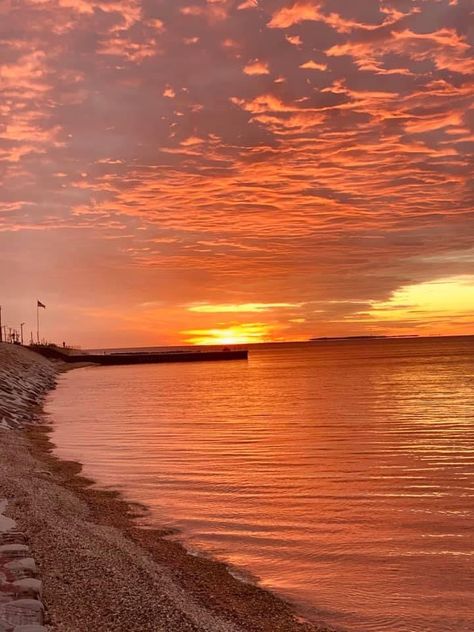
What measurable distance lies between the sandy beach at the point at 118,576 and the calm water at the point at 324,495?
1.89ft

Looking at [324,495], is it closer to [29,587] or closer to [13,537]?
[13,537]

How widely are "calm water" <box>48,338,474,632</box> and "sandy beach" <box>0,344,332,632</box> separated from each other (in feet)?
1.89

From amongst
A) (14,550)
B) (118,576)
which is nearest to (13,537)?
(14,550)

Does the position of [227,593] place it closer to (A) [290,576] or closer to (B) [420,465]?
(A) [290,576]

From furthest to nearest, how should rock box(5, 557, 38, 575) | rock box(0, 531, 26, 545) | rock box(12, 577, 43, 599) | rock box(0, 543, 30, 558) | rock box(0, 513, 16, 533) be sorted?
rock box(0, 513, 16, 533) < rock box(0, 531, 26, 545) < rock box(0, 543, 30, 558) < rock box(5, 557, 38, 575) < rock box(12, 577, 43, 599)

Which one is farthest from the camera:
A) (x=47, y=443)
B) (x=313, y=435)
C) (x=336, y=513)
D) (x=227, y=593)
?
(x=313, y=435)

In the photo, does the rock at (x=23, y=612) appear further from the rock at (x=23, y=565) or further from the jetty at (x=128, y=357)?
the jetty at (x=128, y=357)

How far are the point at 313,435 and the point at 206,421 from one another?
21.9ft

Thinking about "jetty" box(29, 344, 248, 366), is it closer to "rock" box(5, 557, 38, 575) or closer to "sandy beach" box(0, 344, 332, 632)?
"sandy beach" box(0, 344, 332, 632)

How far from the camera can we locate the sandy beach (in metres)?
6.39

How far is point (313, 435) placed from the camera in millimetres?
22500

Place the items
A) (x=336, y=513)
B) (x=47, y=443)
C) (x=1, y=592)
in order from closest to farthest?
(x=1, y=592) < (x=336, y=513) < (x=47, y=443)

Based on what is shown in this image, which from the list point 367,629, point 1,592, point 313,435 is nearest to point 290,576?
point 367,629

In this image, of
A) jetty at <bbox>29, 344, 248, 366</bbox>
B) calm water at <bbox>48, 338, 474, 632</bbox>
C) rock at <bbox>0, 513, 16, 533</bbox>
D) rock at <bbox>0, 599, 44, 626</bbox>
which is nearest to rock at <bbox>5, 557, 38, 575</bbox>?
rock at <bbox>0, 599, 44, 626</bbox>
